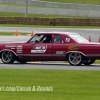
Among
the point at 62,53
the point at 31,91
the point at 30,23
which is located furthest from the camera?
the point at 30,23

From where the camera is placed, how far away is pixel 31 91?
11672 mm

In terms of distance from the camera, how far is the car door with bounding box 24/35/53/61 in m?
19.2

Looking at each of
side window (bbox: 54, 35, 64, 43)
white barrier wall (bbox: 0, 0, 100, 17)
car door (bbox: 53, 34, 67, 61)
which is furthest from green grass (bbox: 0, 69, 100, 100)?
white barrier wall (bbox: 0, 0, 100, 17)

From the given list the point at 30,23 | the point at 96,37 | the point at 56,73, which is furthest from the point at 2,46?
the point at 30,23

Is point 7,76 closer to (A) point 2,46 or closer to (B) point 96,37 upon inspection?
(A) point 2,46

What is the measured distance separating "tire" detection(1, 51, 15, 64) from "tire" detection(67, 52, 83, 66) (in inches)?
89.6

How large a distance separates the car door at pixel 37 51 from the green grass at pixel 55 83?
11.5ft

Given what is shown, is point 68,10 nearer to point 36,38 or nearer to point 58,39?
point 36,38

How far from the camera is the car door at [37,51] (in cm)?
1925

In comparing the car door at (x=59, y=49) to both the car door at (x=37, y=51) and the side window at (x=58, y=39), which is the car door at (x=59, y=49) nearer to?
the side window at (x=58, y=39)

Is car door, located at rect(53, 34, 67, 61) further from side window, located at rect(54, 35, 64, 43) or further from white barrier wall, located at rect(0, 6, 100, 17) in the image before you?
white barrier wall, located at rect(0, 6, 100, 17)

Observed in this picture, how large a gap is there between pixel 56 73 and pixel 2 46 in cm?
504

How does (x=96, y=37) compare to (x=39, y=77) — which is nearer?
(x=39, y=77)

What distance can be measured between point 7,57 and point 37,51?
119cm
